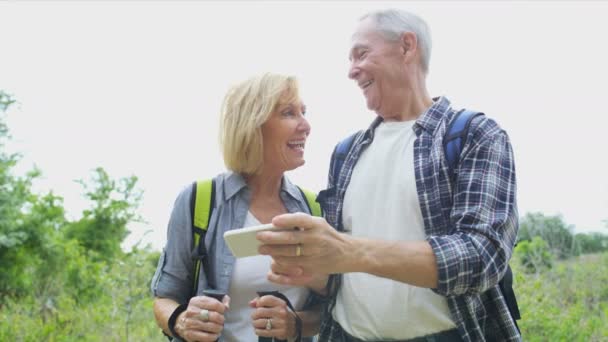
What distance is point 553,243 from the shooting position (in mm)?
8758

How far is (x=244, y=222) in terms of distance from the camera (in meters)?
2.97

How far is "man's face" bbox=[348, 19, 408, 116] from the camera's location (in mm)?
2730

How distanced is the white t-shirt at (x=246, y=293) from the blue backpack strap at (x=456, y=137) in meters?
1.02

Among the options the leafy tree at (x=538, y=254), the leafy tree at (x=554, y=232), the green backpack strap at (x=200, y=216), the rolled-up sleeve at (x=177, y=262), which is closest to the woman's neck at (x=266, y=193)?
the green backpack strap at (x=200, y=216)

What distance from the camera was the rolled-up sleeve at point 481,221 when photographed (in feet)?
6.61

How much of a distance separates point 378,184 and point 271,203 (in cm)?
79

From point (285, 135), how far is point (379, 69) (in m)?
0.62

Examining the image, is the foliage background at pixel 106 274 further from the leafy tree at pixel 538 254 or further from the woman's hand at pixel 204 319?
the woman's hand at pixel 204 319

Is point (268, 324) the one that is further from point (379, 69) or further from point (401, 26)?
point (401, 26)

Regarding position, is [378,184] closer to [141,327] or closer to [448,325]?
[448,325]

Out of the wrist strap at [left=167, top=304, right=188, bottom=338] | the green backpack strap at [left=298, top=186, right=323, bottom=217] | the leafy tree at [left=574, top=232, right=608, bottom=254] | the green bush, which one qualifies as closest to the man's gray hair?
the green backpack strap at [left=298, top=186, right=323, bottom=217]

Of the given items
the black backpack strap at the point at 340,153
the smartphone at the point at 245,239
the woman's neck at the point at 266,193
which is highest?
the black backpack strap at the point at 340,153

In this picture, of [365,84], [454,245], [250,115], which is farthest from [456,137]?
[250,115]

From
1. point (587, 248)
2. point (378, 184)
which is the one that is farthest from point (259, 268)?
point (587, 248)
